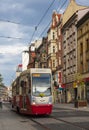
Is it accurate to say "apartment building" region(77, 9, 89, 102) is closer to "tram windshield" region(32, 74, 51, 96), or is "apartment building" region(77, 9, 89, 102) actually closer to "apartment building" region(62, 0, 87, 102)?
"apartment building" region(62, 0, 87, 102)

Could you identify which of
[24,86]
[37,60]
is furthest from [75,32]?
[37,60]

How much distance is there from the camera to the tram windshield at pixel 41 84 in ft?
88.1

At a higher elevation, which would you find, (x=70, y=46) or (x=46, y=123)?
(x=70, y=46)

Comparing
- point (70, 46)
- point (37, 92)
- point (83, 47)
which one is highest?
point (70, 46)

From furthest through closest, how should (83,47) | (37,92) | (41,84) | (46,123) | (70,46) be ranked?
1. (70,46)
2. (83,47)
3. (41,84)
4. (37,92)
5. (46,123)

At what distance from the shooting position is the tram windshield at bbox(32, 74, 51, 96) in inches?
1058

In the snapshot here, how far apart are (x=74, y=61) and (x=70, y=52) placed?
11.3 feet

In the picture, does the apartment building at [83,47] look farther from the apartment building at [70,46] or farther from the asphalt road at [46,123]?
the asphalt road at [46,123]

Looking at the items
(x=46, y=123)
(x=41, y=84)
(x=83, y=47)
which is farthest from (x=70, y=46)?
(x=46, y=123)

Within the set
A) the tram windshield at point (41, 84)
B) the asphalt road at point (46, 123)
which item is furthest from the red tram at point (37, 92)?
the asphalt road at point (46, 123)

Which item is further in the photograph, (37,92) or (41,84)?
(41,84)

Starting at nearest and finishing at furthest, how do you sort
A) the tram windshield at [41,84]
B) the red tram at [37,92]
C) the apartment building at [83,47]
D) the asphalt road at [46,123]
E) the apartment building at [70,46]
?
the asphalt road at [46,123] < the red tram at [37,92] < the tram windshield at [41,84] < the apartment building at [83,47] < the apartment building at [70,46]

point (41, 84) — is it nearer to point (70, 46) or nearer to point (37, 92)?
point (37, 92)

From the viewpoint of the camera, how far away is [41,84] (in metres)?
27.2
